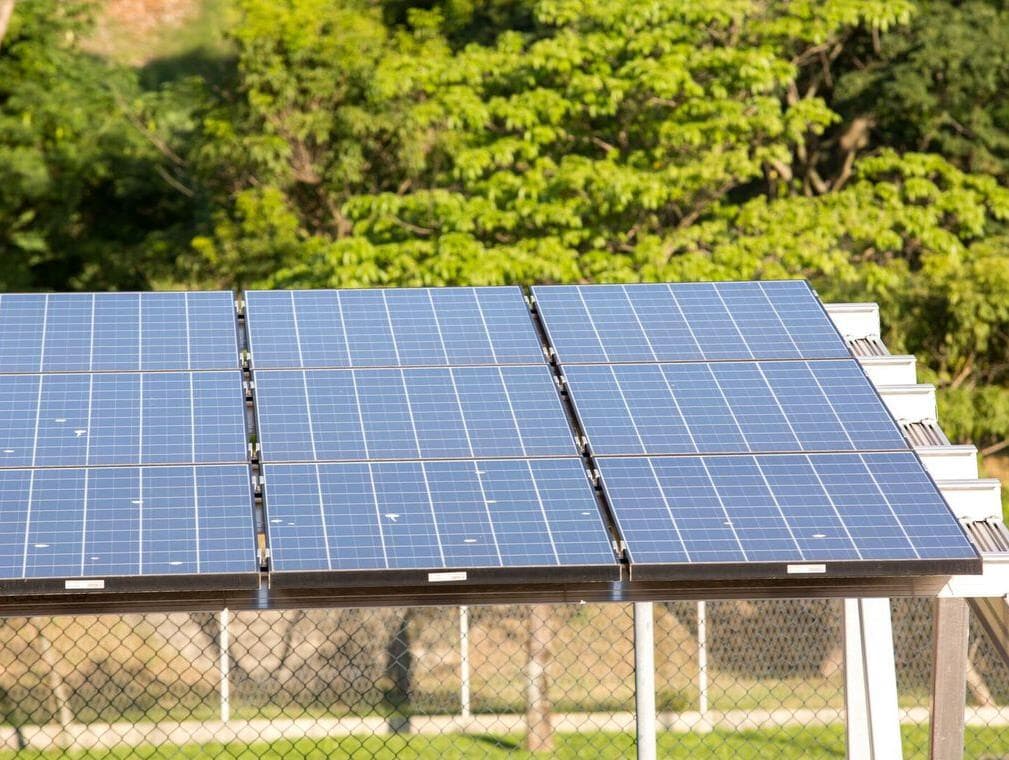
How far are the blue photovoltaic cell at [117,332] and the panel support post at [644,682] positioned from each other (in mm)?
2446

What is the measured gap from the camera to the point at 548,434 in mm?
7285

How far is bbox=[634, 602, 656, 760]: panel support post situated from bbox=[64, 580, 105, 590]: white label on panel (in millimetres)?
2495

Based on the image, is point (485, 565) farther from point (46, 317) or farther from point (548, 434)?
point (46, 317)

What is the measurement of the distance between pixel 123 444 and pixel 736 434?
2.90 metres

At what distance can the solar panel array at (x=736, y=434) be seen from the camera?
6457mm

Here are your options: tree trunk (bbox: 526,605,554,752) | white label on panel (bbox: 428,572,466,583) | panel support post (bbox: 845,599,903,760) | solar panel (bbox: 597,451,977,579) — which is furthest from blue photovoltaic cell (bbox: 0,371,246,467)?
tree trunk (bbox: 526,605,554,752)

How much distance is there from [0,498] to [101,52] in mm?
45392

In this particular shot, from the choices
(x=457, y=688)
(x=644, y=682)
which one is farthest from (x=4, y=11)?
(x=644, y=682)

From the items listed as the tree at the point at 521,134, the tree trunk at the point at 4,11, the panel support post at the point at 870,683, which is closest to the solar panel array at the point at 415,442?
the panel support post at the point at 870,683

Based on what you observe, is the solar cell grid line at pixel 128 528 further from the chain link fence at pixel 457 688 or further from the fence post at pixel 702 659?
the fence post at pixel 702 659

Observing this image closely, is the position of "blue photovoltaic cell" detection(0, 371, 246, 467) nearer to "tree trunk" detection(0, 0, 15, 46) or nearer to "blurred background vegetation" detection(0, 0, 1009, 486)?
"blurred background vegetation" detection(0, 0, 1009, 486)

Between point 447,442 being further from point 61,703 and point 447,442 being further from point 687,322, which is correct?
point 61,703

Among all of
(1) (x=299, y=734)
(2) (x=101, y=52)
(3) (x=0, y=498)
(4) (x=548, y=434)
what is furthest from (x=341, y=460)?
(2) (x=101, y=52)

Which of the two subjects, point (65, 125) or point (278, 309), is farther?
point (65, 125)
